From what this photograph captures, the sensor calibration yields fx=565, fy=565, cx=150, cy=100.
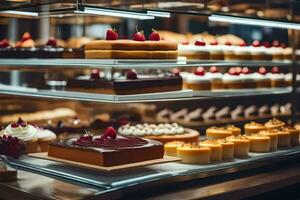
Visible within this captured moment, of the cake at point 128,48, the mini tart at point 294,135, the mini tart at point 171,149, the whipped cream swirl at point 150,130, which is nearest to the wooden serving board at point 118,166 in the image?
the mini tart at point 171,149

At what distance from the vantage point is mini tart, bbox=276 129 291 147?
16.0 feet

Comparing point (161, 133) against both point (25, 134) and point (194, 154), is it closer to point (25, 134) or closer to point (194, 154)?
point (194, 154)

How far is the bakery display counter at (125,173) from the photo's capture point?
11.0 feet

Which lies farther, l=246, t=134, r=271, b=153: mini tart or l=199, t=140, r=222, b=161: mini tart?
l=246, t=134, r=271, b=153: mini tart

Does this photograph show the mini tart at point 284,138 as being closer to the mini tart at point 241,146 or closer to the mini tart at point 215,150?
the mini tart at point 241,146

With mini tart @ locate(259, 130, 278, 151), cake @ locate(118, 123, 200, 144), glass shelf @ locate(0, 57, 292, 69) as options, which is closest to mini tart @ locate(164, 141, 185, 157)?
cake @ locate(118, 123, 200, 144)

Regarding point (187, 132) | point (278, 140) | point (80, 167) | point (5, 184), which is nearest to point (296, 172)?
point (278, 140)

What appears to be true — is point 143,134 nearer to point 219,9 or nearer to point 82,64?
point 82,64

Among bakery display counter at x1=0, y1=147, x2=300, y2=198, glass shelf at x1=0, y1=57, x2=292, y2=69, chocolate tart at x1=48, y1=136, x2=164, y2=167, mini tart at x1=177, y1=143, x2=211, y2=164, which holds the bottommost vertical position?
bakery display counter at x1=0, y1=147, x2=300, y2=198

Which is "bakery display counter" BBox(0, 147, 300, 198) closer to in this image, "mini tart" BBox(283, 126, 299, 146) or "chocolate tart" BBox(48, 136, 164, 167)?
"chocolate tart" BBox(48, 136, 164, 167)

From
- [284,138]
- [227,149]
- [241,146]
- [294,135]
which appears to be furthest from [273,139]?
[227,149]

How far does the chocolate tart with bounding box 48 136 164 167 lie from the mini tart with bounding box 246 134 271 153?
109 centimetres

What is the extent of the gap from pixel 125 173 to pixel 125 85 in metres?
0.70

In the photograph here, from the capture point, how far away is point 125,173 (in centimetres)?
363
